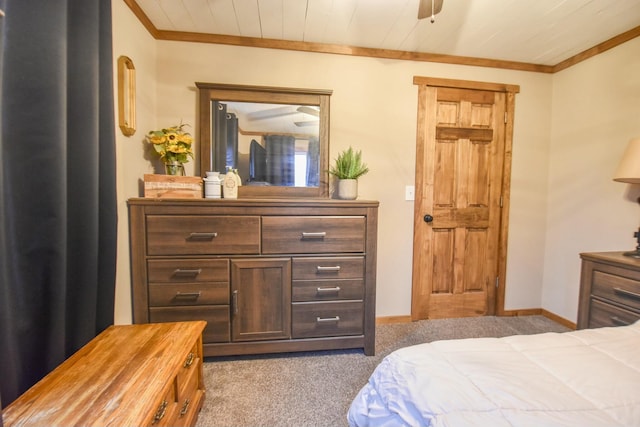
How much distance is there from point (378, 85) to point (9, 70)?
2180 millimetres

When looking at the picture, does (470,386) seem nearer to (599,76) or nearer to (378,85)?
(378,85)

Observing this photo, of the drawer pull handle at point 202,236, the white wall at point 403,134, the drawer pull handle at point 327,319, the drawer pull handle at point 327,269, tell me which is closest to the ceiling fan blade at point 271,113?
the white wall at point 403,134

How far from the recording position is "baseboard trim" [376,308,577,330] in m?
2.42

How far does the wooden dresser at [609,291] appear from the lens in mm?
1532

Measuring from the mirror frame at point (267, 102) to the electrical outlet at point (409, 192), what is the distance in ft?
2.37

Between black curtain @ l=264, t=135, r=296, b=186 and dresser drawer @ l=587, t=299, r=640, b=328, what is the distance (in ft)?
7.20

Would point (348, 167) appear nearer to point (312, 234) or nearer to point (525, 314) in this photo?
point (312, 234)

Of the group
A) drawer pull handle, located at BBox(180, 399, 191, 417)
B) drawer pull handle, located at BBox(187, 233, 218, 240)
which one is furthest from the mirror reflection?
drawer pull handle, located at BBox(180, 399, 191, 417)

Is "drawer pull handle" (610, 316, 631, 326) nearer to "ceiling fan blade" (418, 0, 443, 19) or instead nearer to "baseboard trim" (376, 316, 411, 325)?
"baseboard trim" (376, 316, 411, 325)

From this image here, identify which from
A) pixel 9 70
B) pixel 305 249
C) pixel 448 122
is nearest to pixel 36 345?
pixel 9 70

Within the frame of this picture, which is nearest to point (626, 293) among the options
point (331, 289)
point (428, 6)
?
point (331, 289)

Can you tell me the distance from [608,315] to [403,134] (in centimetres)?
182

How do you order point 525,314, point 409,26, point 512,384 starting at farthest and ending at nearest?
point 525,314 < point 409,26 < point 512,384

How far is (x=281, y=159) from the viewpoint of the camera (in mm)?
2170
